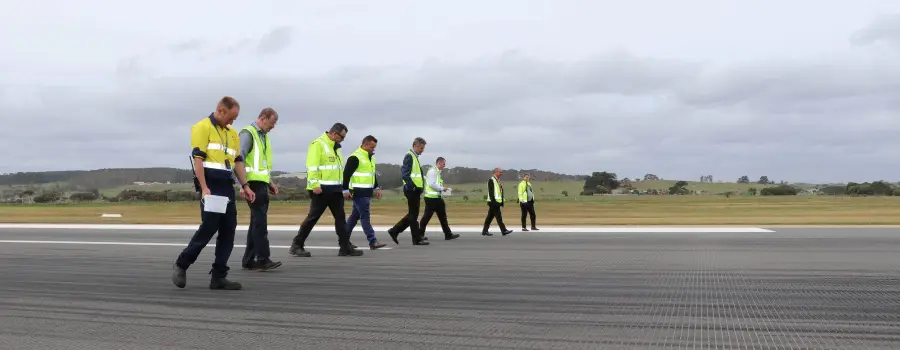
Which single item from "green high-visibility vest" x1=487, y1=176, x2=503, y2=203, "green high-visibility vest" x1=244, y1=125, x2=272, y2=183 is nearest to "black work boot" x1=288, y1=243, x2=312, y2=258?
"green high-visibility vest" x1=244, y1=125, x2=272, y2=183

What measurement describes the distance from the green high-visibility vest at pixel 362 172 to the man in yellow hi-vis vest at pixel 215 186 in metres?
3.97

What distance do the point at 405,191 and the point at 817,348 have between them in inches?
341

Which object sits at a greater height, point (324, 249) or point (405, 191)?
point (405, 191)

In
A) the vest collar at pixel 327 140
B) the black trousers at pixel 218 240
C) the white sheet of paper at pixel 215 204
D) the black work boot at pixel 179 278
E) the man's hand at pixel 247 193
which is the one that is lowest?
the black work boot at pixel 179 278

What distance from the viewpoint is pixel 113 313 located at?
202 inches

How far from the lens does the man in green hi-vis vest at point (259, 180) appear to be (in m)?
7.91

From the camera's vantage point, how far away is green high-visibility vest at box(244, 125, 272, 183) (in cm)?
791

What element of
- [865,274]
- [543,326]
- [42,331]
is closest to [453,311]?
Answer: [543,326]

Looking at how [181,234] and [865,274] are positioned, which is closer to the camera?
[865,274]

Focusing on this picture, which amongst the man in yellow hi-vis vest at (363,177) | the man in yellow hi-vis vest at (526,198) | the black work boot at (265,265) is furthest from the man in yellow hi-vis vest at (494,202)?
the black work boot at (265,265)

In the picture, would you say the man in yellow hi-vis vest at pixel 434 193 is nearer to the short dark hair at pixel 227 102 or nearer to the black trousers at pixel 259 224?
the black trousers at pixel 259 224

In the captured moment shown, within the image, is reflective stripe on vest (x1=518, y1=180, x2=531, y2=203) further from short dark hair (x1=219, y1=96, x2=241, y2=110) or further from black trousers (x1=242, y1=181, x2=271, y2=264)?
short dark hair (x1=219, y1=96, x2=241, y2=110)

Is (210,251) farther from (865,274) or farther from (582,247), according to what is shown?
(865,274)

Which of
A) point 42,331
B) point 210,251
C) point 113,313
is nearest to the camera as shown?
point 42,331
